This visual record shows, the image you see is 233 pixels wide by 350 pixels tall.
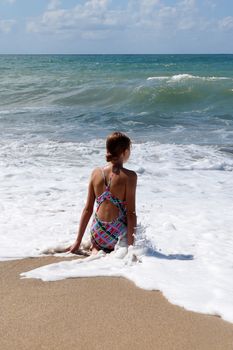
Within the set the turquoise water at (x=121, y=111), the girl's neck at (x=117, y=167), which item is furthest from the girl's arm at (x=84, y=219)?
the turquoise water at (x=121, y=111)

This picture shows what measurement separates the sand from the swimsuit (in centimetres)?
62

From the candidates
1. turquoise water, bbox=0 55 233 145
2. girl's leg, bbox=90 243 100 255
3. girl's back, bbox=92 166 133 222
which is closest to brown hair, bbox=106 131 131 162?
girl's back, bbox=92 166 133 222

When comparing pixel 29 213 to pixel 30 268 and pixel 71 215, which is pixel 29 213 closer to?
pixel 71 215

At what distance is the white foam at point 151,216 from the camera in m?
3.54

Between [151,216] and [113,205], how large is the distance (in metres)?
1.42

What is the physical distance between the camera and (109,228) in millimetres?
4039

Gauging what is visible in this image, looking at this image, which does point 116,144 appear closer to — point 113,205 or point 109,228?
point 113,205

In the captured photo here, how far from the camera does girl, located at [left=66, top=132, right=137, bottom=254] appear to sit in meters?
3.98

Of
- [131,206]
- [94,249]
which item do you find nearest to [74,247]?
[94,249]

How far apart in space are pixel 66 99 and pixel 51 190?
→ 1445cm

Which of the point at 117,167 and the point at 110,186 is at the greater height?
the point at 117,167

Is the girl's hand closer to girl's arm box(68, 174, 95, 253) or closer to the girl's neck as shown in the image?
girl's arm box(68, 174, 95, 253)

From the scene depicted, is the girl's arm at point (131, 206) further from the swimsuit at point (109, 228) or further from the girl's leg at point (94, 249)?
the girl's leg at point (94, 249)

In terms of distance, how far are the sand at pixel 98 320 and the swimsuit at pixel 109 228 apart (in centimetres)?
62
